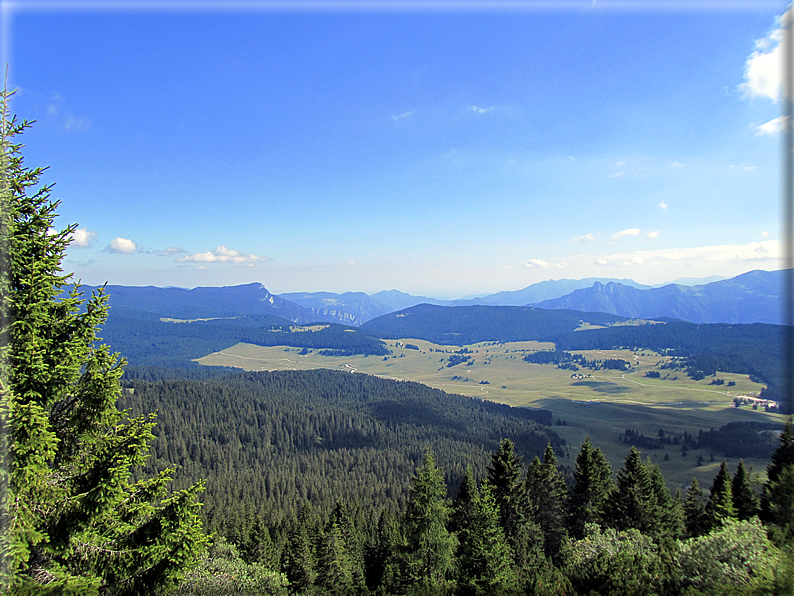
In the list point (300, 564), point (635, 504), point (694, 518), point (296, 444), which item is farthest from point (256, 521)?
point (296, 444)

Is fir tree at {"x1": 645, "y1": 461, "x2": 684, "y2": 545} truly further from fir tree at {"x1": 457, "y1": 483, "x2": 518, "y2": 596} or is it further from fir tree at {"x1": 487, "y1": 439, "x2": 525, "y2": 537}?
fir tree at {"x1": 457, "y1": 483, "x2": 518, "y2": 596}

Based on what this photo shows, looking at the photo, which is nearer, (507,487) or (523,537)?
(523,537)

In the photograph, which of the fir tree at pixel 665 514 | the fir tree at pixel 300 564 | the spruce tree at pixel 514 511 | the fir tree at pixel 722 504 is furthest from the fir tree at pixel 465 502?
the fir tree at pixel 722 504

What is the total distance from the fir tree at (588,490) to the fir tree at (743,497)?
41.7 ft

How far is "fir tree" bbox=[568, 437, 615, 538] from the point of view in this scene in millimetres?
40000

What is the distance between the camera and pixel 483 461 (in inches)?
4941

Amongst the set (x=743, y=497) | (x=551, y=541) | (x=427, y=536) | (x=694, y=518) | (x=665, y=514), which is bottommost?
(x=694, y=518)

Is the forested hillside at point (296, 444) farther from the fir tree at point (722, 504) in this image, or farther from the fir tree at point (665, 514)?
the fir tree at point (722, 504)

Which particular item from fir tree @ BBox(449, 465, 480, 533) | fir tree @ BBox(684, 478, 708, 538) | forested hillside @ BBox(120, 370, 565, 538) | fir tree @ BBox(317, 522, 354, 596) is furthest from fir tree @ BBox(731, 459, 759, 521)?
forested hillside @ BBox(120, 370, 565, 538)

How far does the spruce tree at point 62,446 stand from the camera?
8.55 meters

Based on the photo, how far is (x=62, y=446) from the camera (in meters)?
9.98

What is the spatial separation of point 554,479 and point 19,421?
43.2 meters

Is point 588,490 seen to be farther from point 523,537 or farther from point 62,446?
point 62,446

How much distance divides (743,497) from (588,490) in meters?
17.0
